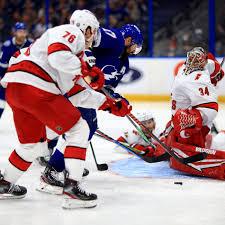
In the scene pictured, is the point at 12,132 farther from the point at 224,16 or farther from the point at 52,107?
the point at 224,16

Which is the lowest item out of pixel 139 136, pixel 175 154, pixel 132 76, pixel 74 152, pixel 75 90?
pixel 132 76

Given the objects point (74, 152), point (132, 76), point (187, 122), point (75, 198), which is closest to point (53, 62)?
point (74, 152)

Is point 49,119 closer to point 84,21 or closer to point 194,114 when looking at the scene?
point 84,21

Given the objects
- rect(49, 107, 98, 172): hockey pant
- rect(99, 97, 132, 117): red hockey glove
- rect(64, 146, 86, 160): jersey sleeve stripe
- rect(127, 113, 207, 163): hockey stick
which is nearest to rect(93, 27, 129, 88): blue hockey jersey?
rect(127, 113, 207, 163): hockey stick

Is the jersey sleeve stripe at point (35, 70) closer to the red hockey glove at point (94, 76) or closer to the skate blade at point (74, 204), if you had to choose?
the red hockey glove at point (94, 76)

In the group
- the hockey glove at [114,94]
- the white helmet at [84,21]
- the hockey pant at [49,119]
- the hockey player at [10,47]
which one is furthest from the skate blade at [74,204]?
the hockey player at [10,47]

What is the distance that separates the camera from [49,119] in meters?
3.50

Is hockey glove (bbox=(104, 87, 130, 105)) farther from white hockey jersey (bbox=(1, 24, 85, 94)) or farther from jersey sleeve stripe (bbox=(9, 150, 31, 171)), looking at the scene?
jersey sleeve stripe (bbox=(9, 150, 31, 171))

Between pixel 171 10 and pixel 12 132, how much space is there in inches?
143

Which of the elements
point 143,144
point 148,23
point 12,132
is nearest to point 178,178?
point 143,144

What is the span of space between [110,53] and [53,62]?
988mm

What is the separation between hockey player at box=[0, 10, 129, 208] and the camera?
3.42 metres

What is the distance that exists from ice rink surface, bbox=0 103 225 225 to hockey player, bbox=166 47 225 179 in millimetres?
84

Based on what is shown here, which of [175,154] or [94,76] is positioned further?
[175,154]
